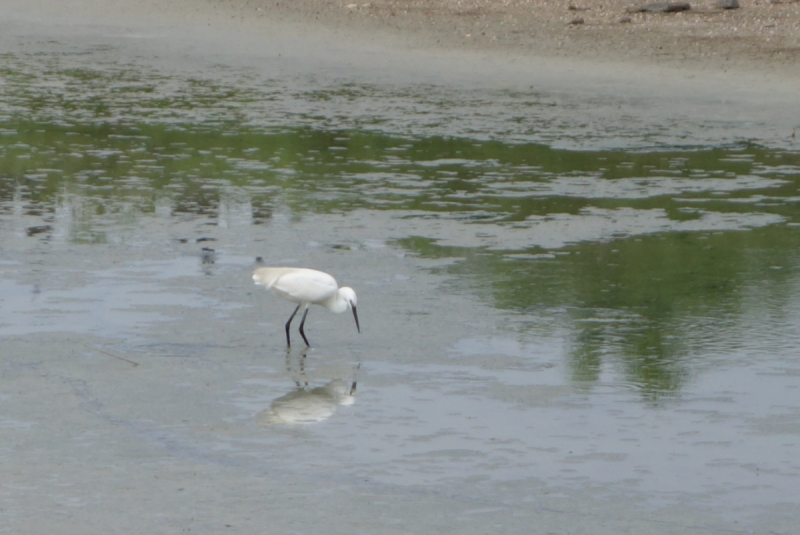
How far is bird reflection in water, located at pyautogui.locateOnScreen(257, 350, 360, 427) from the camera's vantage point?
20.6 feet

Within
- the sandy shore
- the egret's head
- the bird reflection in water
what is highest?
the sandy shore

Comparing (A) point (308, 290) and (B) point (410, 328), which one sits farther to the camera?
(B) point (410, 328)

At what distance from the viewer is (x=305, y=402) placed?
6.51 meters

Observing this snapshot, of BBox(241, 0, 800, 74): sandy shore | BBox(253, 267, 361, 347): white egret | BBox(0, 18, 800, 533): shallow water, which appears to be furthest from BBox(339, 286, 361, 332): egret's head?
BBox(241, 0, 800, 74): sandy shore

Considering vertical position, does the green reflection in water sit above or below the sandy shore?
below

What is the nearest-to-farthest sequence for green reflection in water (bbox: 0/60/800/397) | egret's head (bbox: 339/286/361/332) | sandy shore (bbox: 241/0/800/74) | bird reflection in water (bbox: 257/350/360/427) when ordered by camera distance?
bird reflection in water (bbox: 257/350/360/427), egret's head (bbox: 339/286/361/332), green reflection in water (bbox: 0/60/800/397), sandy shore (bbox: 241/0/800/74)

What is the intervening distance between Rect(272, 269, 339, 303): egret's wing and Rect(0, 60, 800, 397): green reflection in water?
1.37 metres

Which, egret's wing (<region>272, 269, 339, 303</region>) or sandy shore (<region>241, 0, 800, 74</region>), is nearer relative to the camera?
egret's wing (<region>272, 269, 339, 303</region>)

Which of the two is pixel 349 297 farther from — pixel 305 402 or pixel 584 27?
pixel 584 27

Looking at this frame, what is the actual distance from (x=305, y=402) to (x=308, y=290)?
3.13ft

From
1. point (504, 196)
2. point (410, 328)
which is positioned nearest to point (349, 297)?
point (410, 328)

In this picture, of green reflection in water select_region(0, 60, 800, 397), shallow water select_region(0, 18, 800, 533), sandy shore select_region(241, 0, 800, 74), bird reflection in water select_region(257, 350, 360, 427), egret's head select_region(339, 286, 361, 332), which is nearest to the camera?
shallow water select_region(0, 18, 800, 533)

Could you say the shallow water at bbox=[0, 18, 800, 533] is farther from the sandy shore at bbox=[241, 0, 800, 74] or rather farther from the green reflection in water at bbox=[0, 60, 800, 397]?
the sandy shore at bbox=[241, 0, 800, 74]

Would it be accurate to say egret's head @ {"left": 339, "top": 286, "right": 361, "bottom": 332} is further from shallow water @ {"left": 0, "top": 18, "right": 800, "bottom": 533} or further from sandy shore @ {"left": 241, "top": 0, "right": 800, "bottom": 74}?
sandy shore @ {"left": 241, "top": 0, "right": 800, "bottom": 74}
